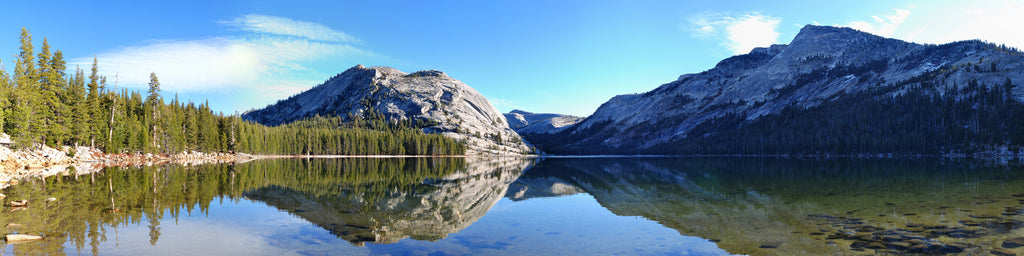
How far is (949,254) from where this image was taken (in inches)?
550

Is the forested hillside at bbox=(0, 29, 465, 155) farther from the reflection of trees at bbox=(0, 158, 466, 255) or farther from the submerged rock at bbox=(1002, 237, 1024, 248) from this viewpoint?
the submerged rock at bbox=(1002, 237, 1024, 248)

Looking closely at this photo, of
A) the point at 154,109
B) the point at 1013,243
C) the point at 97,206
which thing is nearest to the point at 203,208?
the point at 97,206

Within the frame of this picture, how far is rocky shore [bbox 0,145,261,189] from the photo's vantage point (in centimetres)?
5016

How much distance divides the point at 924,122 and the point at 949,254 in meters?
232

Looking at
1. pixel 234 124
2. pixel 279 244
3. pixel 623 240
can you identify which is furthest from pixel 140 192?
pixel 234 124

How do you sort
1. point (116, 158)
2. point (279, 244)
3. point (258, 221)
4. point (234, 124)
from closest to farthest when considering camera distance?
point (279, 244) → point (258, 221) → point (116, 158) → point (234, 124)

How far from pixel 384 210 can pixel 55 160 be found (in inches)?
2945

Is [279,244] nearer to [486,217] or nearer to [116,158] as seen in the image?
[486,217]

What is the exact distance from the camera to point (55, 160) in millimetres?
69625

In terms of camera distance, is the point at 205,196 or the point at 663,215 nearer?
the point at 663,215

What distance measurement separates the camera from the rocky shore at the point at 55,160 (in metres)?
50.2

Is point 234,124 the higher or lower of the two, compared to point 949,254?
higher

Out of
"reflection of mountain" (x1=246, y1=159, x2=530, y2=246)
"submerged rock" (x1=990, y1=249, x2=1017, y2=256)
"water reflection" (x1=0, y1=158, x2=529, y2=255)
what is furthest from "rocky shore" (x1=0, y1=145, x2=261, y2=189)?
"submerged rock" (x1=990, y1=249, x2=1017, y2=256)

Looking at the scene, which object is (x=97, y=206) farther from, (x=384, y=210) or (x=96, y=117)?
(x=96, y=117)
